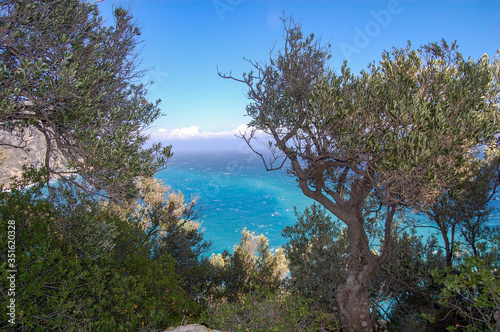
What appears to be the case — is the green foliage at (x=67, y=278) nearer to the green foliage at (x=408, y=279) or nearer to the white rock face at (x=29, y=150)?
the white rock face at (x=29, y=150)

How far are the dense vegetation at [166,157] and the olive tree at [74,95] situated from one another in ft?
0.13

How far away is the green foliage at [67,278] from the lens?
5762 mm

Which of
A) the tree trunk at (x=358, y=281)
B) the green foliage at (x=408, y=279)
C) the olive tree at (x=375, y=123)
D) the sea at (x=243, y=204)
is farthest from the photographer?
the sea at (x=243, y=204)

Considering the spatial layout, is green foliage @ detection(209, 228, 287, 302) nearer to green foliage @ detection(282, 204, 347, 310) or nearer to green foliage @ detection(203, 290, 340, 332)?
green foliage @ detection(282, 204, 347, 310)

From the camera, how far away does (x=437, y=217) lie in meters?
11.2

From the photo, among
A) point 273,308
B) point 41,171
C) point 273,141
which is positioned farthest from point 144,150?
point 273,308

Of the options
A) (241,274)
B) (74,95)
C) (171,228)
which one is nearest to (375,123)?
(74,95)

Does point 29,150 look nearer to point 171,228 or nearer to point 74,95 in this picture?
point 74,95

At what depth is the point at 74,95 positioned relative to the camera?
215 inches

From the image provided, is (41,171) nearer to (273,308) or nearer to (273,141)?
(273,141)

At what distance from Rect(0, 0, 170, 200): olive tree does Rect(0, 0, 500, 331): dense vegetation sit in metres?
0.04

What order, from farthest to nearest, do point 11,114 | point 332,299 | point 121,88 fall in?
1. point 332,299
2. point 121,88
3. point 11,114

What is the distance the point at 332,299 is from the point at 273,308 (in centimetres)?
417

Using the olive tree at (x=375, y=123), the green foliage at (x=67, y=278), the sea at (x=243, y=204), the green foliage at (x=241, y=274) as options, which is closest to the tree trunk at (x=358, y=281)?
the olive tree at (x=375, y=123)
